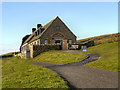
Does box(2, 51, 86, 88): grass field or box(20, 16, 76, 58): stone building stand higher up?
box(20, 16, 76, 58): stone building

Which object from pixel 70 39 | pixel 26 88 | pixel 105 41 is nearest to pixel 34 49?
pixel 70 39

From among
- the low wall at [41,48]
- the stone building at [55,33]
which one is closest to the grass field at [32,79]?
the low wall at [41,48]

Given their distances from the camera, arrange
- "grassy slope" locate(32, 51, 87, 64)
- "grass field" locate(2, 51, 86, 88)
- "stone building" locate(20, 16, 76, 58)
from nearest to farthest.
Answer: "grass field" locate(2, 51, 86, 88) < "grassy slope" locate(32, 51, 87, 64) < "stone building" locate(20, 16, 76, 58)

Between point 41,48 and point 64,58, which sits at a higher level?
point 41,48

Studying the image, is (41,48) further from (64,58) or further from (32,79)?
(32,79)

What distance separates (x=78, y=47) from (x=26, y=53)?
1345cm

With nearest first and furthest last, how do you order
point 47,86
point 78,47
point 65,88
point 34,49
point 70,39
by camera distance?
point 65,88
point 47,86
point 34,49
point 78,47
point 70,39

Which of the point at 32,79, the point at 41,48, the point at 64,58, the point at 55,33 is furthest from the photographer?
the point at 55,33

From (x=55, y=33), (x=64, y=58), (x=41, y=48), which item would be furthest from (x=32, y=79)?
(x=55, y=33)

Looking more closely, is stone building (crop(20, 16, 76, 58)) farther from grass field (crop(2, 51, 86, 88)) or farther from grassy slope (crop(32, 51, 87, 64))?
grass field (crop(2, 51, 86, 88))

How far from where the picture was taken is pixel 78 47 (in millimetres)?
33375

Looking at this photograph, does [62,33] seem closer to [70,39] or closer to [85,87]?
[70,39]

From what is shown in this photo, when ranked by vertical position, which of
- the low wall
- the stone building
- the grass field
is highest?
the stone building

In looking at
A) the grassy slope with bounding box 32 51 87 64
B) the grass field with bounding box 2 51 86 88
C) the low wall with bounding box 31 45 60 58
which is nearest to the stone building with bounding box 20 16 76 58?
the low wall with bounding box 31 45 60 58
